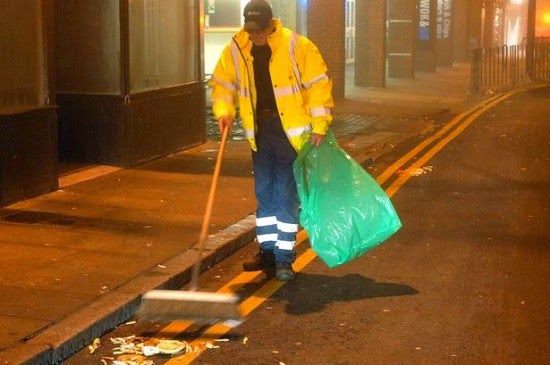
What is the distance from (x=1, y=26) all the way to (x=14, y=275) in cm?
322

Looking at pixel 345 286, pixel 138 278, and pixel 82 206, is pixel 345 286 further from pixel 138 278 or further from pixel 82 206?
pixel 82 206

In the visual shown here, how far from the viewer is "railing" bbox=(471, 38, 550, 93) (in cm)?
2596

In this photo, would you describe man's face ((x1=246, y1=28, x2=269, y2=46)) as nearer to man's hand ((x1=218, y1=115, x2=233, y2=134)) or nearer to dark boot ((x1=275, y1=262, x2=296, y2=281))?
man's hand ((x1=218, y1=115, x2=233, y2=134))

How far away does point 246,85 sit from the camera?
7.46 m

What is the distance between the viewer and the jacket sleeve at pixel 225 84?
297 inches

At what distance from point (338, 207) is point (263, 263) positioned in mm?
769

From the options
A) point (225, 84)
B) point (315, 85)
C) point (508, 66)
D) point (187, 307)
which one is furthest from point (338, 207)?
point (508, 66)

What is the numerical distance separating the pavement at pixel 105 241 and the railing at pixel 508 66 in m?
12.2

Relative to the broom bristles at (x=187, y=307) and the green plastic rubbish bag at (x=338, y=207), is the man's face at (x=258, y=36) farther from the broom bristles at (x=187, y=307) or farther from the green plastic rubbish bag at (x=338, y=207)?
the broom bristles at (x=187, y=307)

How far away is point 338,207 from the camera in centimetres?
743

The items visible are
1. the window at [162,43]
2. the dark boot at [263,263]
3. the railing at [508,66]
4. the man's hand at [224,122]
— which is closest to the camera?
the man's hand at [224,122]

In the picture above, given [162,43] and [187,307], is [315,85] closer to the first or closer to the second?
[187,307]

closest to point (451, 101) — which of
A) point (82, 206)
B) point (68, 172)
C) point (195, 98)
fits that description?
point (195, 98)

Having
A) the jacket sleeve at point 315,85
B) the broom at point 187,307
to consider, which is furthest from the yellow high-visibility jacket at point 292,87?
the broom at point 187,307
